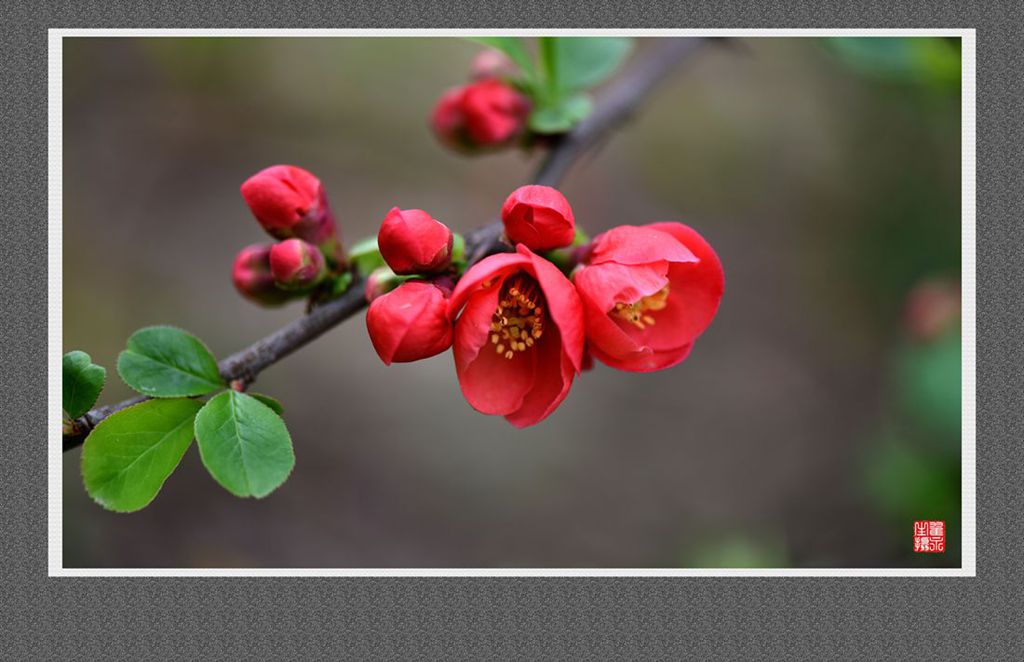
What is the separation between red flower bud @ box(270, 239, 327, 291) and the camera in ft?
3.86

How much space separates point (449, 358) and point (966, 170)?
1.94 m

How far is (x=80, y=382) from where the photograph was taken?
1.11 metres

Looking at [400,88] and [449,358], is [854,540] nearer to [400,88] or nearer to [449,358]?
[449,358]

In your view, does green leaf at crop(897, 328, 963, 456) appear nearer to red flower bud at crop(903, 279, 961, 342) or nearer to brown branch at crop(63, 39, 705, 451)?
red flower bud at crop(903, 279, 961, 342)

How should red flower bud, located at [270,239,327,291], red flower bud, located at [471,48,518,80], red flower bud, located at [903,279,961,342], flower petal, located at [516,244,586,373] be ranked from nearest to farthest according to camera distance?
flower petal, located at [516,244,586,373]
red flower bud, located at [270,239,327,291]
red flower bud, located at [471,48,518,80]
red flower bud, located at [903,279,961,342]

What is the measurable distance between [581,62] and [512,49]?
0.73 ft

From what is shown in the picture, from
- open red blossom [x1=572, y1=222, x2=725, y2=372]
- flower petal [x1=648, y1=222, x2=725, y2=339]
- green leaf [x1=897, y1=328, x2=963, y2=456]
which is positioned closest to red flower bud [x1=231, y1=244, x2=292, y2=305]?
open red blossom [x1=572, y1=222, x2=725, y2=372]

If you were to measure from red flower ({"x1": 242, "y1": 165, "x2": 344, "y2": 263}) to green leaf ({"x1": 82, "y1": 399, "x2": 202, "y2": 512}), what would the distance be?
0.98ft

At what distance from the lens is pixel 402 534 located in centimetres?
272

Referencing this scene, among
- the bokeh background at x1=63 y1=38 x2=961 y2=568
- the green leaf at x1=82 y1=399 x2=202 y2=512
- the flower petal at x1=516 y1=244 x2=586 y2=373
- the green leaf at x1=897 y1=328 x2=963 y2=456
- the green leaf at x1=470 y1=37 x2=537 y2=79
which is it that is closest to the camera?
the flower petal at x1=516 y1=244 x2=586 y2=373

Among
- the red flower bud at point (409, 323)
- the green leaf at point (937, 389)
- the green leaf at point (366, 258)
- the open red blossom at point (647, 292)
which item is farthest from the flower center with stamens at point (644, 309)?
the green leaf at point (937, 389)

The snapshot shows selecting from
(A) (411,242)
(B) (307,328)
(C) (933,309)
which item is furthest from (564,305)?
(C) (933,309)

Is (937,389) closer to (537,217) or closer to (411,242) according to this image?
(537,217)

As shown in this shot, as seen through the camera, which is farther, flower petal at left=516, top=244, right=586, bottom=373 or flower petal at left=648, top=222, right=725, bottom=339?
flower petal at left=648, top=222, right=725, bottom=339
